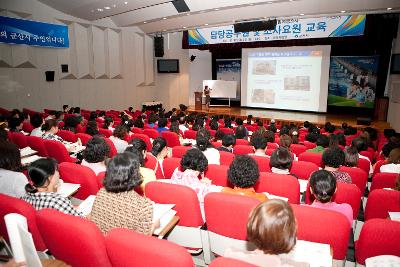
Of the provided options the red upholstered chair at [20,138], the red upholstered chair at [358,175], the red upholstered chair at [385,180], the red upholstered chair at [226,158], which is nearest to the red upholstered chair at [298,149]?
the red upholstered chair at [226,158]

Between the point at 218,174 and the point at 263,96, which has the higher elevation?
the point at 263,96

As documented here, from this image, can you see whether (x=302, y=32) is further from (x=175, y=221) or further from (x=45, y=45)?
(x=175, y=221)

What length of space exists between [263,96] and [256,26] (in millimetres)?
3978

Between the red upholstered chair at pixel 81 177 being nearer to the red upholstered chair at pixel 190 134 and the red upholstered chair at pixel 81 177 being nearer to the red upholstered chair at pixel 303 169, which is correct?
the red upholstered chair at pixel 303 169

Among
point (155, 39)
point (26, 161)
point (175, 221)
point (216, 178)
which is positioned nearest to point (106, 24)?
point (155, 39)

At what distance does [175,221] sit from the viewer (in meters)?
2.22

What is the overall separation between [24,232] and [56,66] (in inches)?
443

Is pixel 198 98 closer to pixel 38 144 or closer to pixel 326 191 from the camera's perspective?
pixel 38 144

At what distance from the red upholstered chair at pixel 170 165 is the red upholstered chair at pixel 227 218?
4.52 ft

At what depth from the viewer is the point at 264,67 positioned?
1336 cm

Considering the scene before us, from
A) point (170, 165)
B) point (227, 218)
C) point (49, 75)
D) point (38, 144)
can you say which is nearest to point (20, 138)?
point (38, 144)

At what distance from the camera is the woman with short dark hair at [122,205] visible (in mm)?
1933

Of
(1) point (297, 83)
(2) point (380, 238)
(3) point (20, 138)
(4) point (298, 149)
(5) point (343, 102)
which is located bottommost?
(4) point (298, 149)

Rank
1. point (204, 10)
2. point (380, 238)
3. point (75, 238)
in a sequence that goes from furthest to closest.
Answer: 1. point (204, 10)
2. point (380, 238)
3. point (75, 238)
